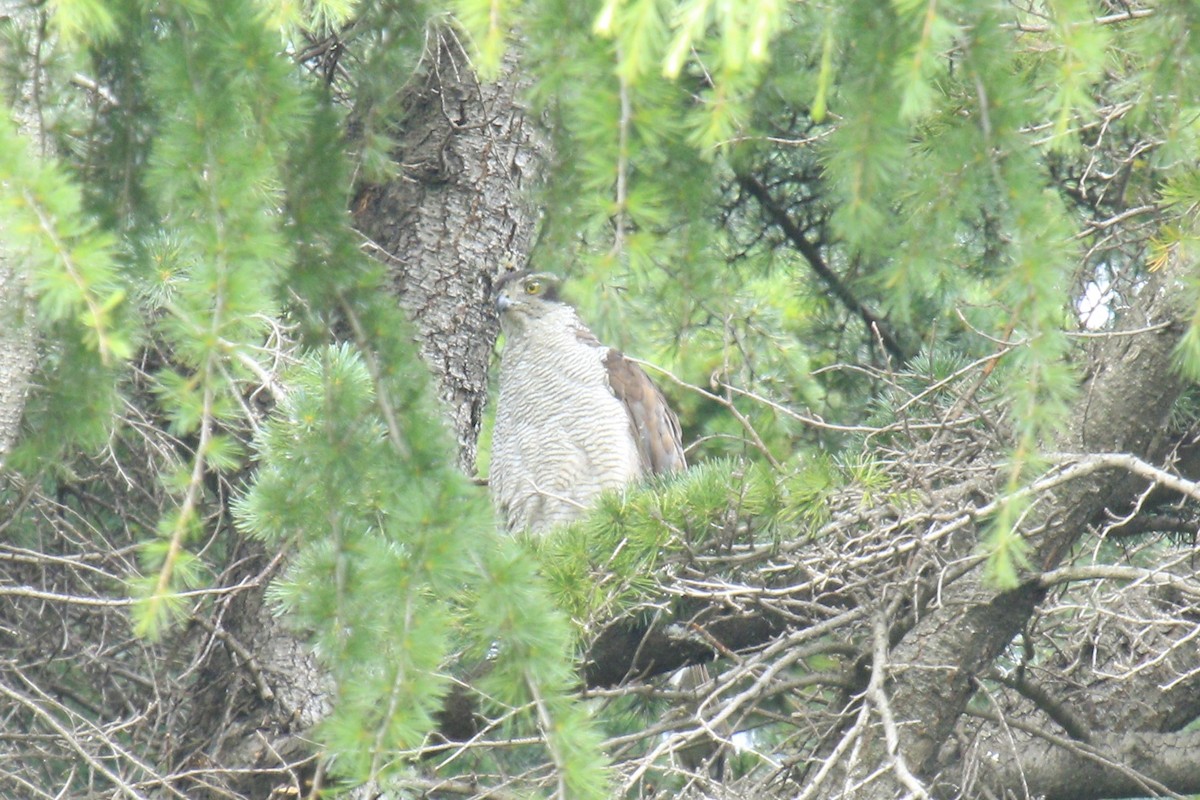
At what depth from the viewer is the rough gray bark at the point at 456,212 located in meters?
5.23

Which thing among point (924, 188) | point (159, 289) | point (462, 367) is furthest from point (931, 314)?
point (924, 188)

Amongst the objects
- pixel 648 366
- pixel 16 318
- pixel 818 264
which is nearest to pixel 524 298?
pixel 818 264

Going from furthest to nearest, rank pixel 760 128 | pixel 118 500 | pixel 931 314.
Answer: pixel 931 314
pixel 118 500
pixel 760 128

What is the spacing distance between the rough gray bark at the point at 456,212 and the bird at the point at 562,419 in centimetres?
45

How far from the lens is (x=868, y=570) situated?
147 inches

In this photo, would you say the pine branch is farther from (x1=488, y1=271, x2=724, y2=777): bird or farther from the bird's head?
the bird's head

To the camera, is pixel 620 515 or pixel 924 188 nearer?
pixel 924 188

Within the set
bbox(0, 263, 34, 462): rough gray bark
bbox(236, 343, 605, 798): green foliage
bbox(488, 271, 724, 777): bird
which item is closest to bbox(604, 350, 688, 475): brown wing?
bbox(488, 271, 724, 777): bird

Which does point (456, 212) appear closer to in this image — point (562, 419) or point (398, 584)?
point (562, 419)

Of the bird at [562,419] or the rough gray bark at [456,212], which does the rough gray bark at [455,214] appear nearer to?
the rough gray bark at [456,212]

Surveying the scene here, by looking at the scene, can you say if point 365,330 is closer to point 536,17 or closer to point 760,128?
point 536,17

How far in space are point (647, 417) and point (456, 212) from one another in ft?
4.11

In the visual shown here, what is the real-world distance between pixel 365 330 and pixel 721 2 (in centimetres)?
89

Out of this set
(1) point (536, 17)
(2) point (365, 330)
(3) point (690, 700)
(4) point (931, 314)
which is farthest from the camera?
(4) point (931, 314)
